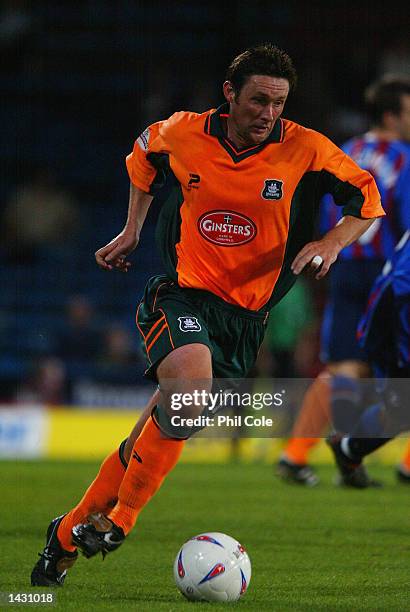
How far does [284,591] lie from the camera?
13.5 ft

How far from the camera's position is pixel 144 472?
157 inches

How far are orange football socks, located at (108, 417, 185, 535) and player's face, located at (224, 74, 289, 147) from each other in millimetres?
1086

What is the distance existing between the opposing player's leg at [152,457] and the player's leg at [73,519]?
0.28 ft

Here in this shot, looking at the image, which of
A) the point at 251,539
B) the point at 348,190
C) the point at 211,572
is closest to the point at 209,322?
the point at 348,190

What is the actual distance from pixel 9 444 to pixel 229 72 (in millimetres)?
6792

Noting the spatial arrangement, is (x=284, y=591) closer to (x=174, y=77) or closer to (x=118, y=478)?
(x=118, y=478)

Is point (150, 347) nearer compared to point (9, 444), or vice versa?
point (150, 347)

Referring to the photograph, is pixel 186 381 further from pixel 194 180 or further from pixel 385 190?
pixel 385 190

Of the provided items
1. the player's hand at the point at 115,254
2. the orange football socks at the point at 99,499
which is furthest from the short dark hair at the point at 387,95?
the orange football socks at the point at 99,499

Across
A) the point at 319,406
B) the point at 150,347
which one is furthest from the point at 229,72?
the point at 319,406

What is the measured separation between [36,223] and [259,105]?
1057 centimetres

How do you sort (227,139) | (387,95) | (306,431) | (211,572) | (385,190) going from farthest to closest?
(306,431) < (387,95) < (385,190) < (227,139) < (211,572)

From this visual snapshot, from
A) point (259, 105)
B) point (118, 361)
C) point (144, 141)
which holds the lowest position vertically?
point (118, 361)

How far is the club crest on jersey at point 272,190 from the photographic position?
4.29 metres
